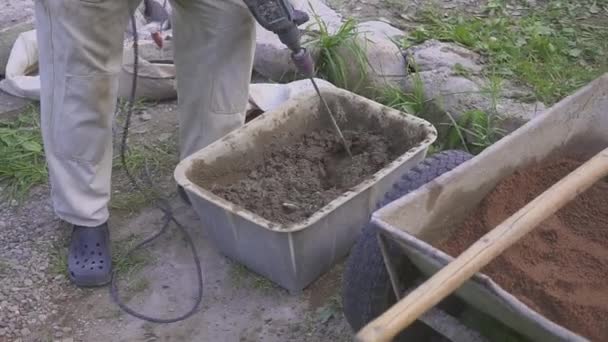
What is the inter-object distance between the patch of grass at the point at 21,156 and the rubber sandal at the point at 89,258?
1.64 ft

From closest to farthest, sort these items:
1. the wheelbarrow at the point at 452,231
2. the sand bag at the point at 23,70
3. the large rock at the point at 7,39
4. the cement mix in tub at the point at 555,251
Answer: the wheelbarrow at the point at 452,231, the cement mix in tub at the point at 555,251, the sand bag at the point at 23,70, the large rock at the point at 7,39

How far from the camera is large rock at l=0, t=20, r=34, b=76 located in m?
3.75

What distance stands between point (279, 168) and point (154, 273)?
53cm

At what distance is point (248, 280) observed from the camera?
8.59 feet

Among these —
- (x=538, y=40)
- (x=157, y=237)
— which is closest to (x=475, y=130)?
(x=538, y=40)

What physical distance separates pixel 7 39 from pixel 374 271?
8.22 ft

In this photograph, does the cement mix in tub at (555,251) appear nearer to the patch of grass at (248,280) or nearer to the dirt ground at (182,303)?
the dirt ground at (182,303)

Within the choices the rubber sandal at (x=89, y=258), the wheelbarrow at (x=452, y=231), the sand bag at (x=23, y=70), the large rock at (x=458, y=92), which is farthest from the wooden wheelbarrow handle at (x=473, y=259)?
the sand bag at (x=23, y=70)

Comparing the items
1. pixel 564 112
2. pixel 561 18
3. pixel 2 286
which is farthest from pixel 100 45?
pixel 561 18

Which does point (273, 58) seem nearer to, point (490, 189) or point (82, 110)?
point (82, 110)

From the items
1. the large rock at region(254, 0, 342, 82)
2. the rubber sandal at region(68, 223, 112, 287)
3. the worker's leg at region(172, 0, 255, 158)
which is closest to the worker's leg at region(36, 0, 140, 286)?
the rubber sandal at region(68, 223, 112, 287)

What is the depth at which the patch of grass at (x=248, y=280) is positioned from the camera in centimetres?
259

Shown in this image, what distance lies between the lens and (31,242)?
2820 millimetres

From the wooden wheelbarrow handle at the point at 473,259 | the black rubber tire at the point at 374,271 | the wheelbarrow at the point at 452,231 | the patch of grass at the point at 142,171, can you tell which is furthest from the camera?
the patch of grass at the point at 142,171
